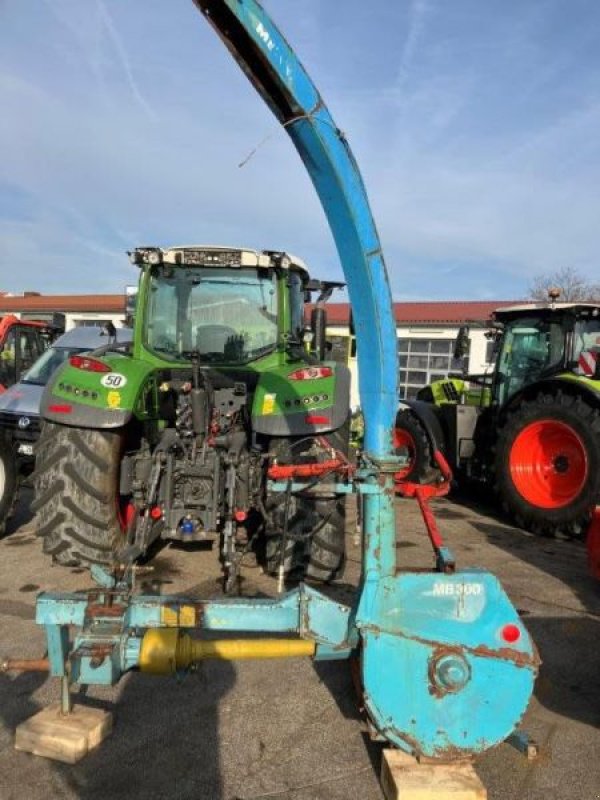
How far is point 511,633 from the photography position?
2.25 meters

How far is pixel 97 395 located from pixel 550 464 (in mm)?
4634

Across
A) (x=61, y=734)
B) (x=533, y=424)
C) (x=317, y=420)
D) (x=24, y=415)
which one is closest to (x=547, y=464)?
(x=533, y=424)

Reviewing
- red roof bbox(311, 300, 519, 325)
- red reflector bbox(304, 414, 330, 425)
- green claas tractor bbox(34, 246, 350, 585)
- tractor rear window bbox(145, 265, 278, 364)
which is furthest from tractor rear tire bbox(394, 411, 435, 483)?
red roof bbox(311, 300, 519, 325)

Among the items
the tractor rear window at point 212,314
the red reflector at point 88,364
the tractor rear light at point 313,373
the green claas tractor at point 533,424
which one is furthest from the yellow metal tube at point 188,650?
the green claas tractor at point 533,424

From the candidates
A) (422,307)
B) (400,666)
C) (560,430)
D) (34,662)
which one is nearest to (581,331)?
(560,430)

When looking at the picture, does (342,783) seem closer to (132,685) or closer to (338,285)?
(132,685)

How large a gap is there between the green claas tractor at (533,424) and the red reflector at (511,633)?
3.28m

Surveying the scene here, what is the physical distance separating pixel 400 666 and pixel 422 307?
789 inches

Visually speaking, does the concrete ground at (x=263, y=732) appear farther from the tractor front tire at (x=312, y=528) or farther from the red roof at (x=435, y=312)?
the red roof at (x=435, y=312)

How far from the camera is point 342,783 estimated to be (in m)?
2.40

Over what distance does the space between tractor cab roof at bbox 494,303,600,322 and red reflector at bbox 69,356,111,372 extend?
4.85 meters

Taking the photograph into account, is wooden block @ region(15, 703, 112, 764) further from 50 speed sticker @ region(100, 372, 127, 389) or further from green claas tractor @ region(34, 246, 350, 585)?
50 speed sticker @ region(100, 372, 127, 389)

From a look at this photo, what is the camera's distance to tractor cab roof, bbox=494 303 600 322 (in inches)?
265

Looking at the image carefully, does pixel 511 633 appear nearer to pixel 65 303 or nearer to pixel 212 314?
pixel 212 314
